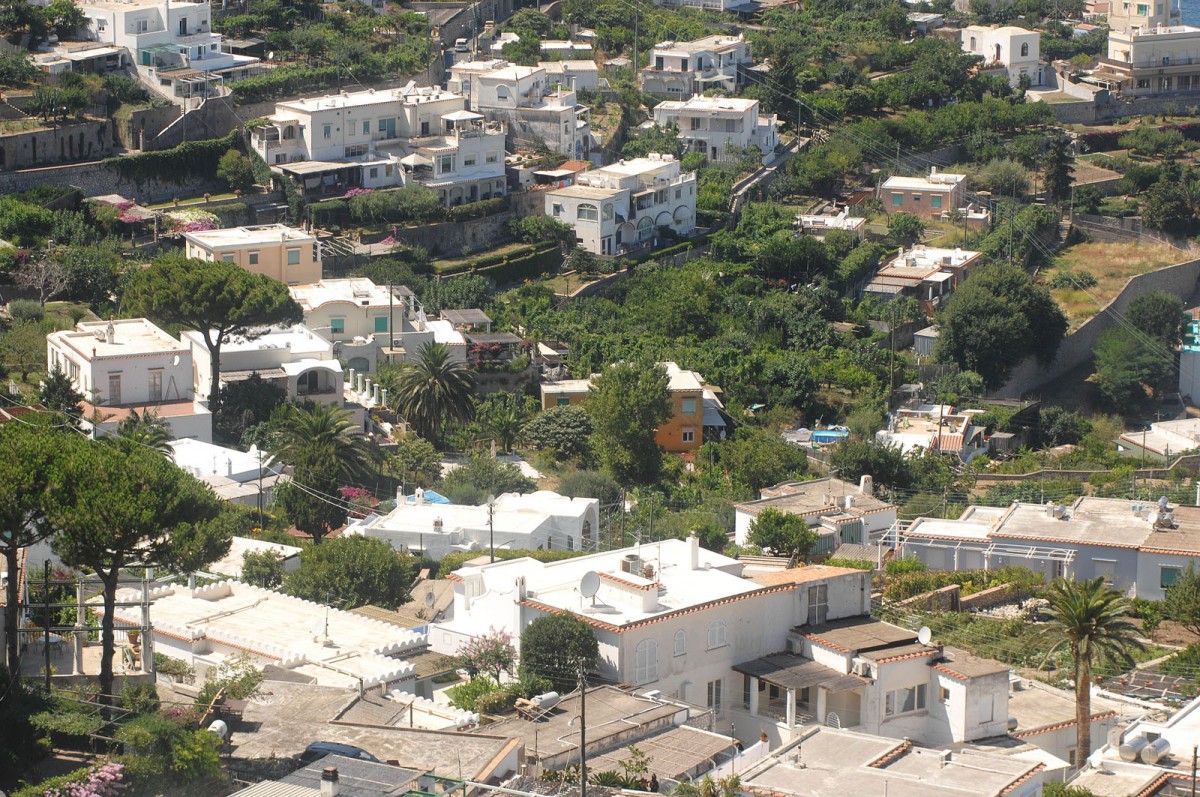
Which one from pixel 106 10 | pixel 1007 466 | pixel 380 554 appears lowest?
pixel 1007 466

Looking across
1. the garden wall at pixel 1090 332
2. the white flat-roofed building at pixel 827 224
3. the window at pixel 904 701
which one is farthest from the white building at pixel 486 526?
the white flat-roofed building at pixel 827 224

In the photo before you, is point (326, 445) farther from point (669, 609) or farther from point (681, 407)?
point (669, 609)

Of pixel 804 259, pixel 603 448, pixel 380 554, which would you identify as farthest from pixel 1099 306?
pixel 380 554

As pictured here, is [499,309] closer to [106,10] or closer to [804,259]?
[804,259]

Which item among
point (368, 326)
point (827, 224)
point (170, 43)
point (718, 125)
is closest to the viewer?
point (368, 326)

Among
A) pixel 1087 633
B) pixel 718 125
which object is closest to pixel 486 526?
pixel 1087 633

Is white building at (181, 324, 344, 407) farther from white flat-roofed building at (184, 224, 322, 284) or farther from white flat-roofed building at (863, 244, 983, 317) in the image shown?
white flat-roofed building at (863, 244, 983, 317)
